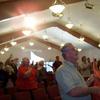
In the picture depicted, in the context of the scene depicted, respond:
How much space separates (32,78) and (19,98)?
204 centimetres

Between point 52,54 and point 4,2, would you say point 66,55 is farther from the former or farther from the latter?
point 52,54

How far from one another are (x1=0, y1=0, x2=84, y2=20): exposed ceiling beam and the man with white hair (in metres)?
6.02

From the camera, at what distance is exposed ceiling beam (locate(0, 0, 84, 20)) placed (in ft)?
29.2

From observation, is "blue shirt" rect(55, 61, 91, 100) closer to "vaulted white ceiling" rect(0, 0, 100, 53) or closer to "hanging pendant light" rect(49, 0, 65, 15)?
"hanging pendant light" rect(49, 0, 65, 15)

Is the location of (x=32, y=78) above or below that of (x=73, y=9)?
below

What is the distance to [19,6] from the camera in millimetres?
8984

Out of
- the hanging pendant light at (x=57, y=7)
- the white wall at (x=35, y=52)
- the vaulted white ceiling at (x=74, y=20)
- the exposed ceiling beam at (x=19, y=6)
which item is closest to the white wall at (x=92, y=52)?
the white wall at (x=35, y=52)

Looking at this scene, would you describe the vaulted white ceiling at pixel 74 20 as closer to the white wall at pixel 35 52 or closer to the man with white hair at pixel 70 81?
the white wall at pixel 35 52

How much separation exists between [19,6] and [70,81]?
6298 millimetres

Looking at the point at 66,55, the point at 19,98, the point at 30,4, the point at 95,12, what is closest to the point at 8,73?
the point at 30,4

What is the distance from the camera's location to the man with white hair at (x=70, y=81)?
113 inches

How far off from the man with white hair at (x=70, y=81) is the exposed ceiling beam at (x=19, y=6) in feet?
19.8

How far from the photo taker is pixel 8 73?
9.80 metres

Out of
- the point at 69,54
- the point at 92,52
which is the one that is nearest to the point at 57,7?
the point at 69,54
